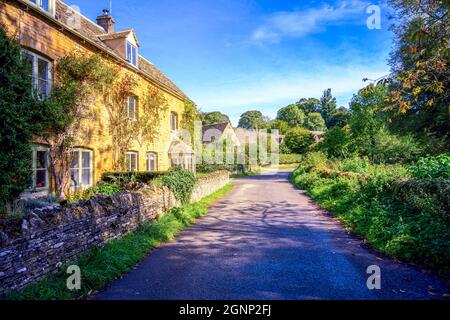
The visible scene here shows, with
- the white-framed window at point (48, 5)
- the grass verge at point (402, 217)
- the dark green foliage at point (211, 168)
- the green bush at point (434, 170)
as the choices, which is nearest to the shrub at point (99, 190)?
the white-framed window at point (48, 5)

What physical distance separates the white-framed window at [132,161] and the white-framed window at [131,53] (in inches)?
206

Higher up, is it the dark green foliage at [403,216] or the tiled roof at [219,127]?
the tiled roof at [219,127]

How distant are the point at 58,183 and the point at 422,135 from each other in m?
23.3

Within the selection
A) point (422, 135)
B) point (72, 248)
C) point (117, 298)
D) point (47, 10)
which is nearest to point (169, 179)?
point (72, 248)

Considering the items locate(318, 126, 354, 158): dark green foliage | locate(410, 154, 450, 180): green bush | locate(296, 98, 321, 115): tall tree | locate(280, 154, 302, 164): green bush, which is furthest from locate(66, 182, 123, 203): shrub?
locate(296, 98, 321, 115): tall tree

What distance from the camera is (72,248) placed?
5215 millimetres

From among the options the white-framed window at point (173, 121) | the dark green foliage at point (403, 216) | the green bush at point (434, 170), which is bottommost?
the dark green foliage at point (403, 216)

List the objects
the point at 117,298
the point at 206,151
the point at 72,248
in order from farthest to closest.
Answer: the point at 206,151 → the point at 72,248 → the point at 117,298

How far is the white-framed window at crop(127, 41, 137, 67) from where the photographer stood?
50.7ft

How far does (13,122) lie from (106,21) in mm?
13493

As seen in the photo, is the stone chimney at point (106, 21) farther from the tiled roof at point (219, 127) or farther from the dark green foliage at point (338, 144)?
the tiled roof at point (219, 127)

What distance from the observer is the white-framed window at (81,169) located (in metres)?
11.3
